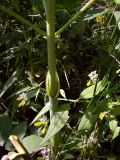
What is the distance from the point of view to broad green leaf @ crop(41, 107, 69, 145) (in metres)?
0.84

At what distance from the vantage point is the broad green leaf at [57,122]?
0.84 meters

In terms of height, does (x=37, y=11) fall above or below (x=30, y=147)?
above

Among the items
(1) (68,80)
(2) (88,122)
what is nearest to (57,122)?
(2) (88,122)

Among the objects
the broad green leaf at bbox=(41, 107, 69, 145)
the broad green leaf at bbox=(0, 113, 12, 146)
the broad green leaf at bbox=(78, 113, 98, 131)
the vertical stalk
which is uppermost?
the vertical stalk

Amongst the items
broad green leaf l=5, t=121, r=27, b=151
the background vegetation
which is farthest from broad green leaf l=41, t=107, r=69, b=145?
broad green leaf l=5, t=121, r=27, b=151

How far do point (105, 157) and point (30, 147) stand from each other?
0.68 ft

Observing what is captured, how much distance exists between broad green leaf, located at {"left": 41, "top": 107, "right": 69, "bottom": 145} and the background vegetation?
0.04 ft

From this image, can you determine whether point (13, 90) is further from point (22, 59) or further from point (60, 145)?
point (60, 145)

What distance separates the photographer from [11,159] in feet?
2.65

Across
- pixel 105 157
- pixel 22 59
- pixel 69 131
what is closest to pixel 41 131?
pixel 69 131

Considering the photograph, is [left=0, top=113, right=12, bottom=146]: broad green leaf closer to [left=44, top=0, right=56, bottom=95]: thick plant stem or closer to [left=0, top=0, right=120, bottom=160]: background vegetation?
[left=0, top=0, right=120, bottom=160]: background vegetation

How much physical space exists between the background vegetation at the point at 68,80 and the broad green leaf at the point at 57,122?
11mm

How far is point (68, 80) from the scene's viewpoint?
1.27 m

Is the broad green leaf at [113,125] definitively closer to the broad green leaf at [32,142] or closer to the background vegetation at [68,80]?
the background vegetation at [68,80]
